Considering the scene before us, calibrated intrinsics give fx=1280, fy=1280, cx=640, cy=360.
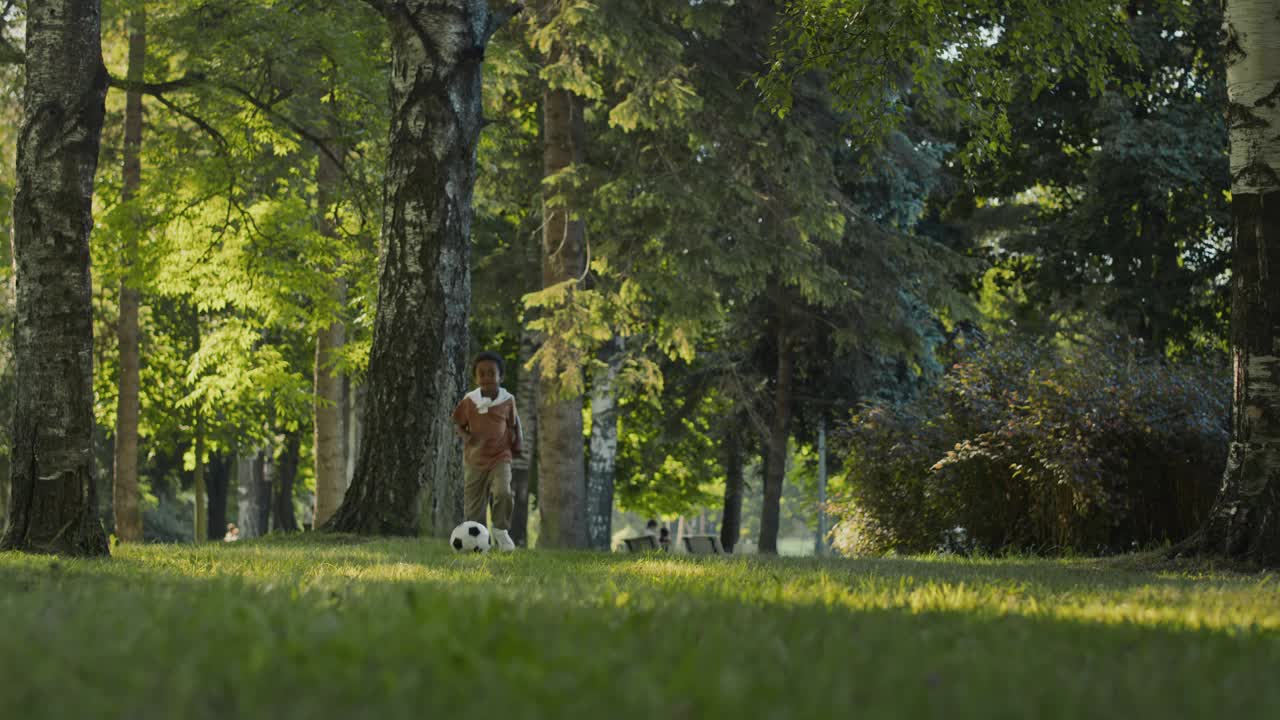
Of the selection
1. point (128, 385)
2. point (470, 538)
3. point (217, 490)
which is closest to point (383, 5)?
point (470, 538)

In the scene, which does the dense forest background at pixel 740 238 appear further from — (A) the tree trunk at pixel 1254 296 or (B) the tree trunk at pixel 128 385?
(A) the tree trunk at pixel 1254 296

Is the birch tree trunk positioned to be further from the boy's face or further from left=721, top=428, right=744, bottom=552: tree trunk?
the boy's face

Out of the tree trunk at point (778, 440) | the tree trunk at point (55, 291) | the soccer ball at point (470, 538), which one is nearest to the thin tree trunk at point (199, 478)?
the tree trunk at point (778, 440)

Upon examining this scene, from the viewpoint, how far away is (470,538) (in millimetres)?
10562

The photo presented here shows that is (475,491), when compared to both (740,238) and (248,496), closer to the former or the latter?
(740,238)

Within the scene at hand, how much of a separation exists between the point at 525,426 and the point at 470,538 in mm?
16579

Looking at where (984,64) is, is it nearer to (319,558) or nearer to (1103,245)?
(319,558)

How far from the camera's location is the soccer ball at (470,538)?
10523 mm

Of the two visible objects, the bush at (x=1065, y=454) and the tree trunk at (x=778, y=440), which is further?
the tree trunk at (x=778, y=440)

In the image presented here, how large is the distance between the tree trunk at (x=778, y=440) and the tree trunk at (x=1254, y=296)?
16790 mm

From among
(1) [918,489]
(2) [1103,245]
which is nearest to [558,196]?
(1) [918,489]

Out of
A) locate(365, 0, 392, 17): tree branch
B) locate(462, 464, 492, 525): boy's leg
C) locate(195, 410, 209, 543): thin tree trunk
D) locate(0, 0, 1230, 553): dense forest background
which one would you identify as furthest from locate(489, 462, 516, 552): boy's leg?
locate(195, 410, 209, 543): thin tree trunk

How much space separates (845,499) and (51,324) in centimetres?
1320

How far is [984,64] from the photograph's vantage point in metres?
12.7
